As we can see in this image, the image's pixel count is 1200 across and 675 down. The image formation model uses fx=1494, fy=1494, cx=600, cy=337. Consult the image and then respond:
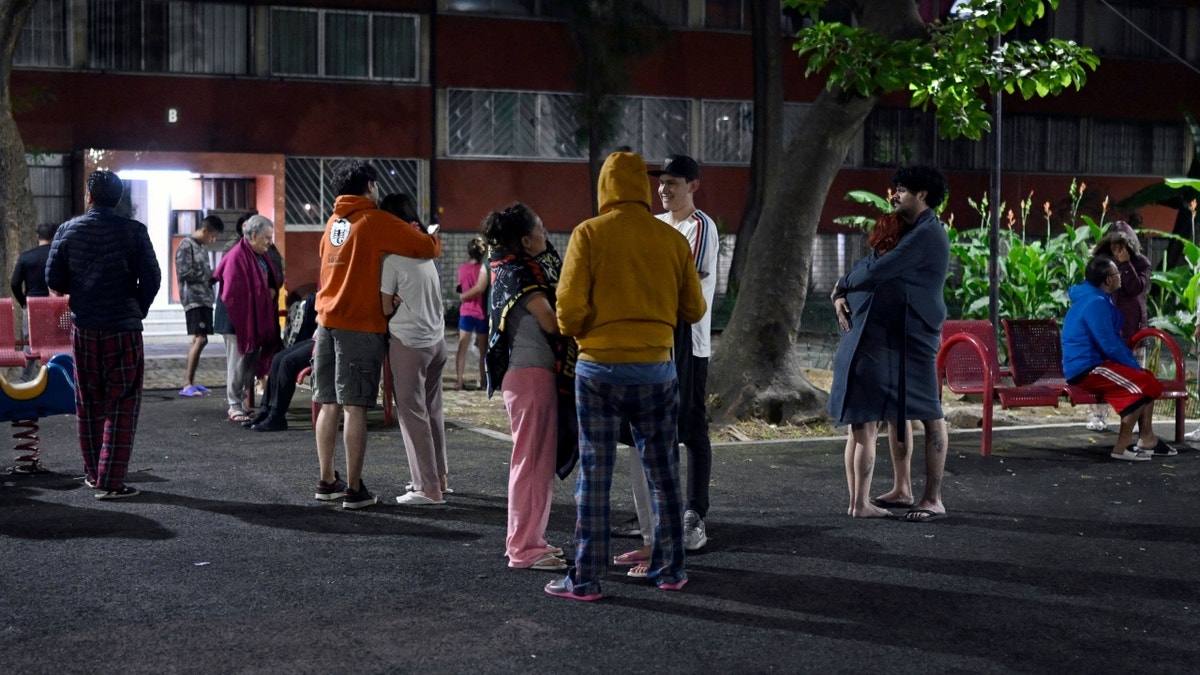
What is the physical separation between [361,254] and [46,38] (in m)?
20.1

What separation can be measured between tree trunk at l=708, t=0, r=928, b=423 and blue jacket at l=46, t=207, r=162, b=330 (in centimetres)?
550

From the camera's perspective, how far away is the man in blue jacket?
11125 millimetres

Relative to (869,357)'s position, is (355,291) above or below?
above

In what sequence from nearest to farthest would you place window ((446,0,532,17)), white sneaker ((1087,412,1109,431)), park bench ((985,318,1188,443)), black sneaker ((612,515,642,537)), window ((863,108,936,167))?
black sneaker ((612,515,642,537))
park bench ((985,318,1188,443))
white sneaker ((1087,412,1109,431))
window ((446,0,532,17))
window ((863,108,936,167))

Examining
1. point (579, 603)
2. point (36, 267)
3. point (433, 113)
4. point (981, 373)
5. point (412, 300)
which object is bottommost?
point (579, 603)

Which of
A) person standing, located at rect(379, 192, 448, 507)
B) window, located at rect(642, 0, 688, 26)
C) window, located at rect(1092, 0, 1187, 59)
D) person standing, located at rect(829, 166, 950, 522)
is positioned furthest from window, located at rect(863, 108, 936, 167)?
person standing, located at rect(379, 192, 448, 507)

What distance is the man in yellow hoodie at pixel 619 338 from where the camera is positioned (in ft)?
21.0

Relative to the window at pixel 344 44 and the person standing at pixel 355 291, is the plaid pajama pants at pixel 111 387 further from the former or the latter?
the window at pixel 344 44

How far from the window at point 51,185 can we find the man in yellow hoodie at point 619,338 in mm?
21265

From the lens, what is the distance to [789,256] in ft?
43.9

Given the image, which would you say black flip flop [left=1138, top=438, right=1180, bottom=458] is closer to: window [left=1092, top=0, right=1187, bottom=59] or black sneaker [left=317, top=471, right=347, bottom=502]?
black sneaker [left=317, top=471, right=347, bottom=502]

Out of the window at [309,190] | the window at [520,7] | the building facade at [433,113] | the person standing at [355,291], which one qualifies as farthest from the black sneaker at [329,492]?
the window at [520,7]

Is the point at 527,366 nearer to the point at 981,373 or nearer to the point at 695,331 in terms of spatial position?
the point at 695,331

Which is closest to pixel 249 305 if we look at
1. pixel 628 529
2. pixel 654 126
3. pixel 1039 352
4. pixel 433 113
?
pixel 628 529
